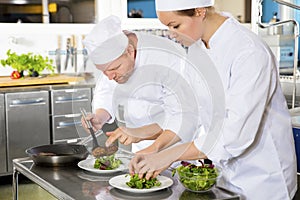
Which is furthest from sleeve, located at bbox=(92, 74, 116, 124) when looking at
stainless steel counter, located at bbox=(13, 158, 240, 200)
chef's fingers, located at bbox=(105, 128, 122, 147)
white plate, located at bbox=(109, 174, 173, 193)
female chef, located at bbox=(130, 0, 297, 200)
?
female chef, located at bbox=(130, 0, 297, 200)

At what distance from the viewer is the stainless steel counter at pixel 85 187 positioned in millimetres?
1665

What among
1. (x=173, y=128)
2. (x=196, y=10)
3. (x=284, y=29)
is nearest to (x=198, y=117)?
(x=173, y=128)

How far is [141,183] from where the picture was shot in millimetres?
1683

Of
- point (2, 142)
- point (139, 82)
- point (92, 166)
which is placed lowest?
point (2, 142)

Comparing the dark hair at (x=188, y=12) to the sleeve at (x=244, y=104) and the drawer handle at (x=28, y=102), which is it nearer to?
the sleeve at (x=244, y=104)

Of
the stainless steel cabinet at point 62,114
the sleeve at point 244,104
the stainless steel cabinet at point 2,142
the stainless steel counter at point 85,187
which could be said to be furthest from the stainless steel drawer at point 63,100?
the sleeve at point 244,104

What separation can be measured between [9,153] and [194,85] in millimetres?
2783

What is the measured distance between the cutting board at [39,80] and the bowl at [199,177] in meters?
2.98

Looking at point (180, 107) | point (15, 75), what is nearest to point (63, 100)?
point (15, 75)

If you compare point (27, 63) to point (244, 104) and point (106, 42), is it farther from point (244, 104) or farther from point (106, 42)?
point (244, 104)

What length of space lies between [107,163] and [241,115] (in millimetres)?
654

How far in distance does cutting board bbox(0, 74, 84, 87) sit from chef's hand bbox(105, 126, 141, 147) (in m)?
2.44

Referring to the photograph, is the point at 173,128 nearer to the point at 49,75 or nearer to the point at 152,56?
the point at 152,56

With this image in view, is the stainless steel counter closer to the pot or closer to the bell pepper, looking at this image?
the pot
